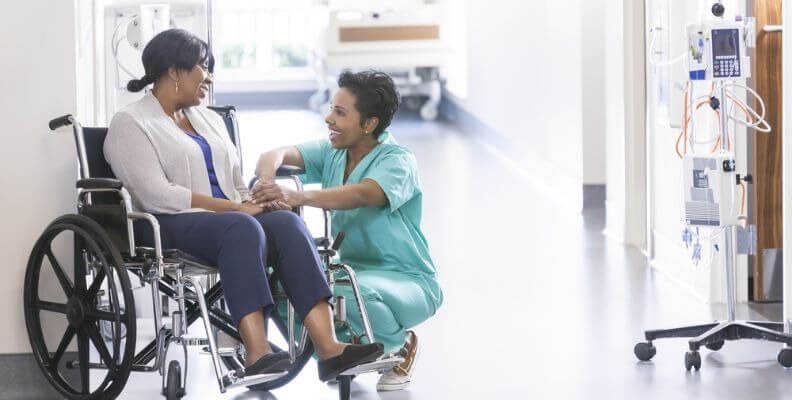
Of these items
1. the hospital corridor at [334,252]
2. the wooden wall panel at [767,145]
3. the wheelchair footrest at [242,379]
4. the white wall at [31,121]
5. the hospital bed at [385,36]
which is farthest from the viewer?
the hospital bed at [385,36]

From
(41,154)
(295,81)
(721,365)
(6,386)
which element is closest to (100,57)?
(41,154)

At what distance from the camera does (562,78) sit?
7.60m

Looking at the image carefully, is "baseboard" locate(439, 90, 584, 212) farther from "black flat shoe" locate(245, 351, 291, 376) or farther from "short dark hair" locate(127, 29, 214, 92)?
"black flat shoe" locate(245, 351, 291, 376)

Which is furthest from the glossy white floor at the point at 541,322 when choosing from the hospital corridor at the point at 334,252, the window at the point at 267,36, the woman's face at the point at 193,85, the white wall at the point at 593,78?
the window at the point at 267,36

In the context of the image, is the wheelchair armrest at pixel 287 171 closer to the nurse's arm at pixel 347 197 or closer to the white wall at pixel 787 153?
the nurse's arm at pixel 347 197

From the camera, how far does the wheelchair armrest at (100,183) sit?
3.22 metres

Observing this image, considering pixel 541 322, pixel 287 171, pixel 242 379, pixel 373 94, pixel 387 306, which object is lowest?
pixel 541 322

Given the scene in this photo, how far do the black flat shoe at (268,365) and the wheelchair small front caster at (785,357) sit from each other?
1544mm

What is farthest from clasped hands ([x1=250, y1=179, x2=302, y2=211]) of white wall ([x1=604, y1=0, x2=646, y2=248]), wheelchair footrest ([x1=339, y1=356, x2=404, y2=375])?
white wall ([x1=604, y1=0, x2=646, y2=248])

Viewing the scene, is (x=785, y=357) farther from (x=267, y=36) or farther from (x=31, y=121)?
(x=267, y=36)

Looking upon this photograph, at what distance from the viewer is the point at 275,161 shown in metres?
Result: 3.72

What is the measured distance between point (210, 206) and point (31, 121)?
23.2 inches

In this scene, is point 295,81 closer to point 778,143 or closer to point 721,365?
point 778,143

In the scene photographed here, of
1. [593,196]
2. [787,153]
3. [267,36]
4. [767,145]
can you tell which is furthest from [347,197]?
[267,36]
